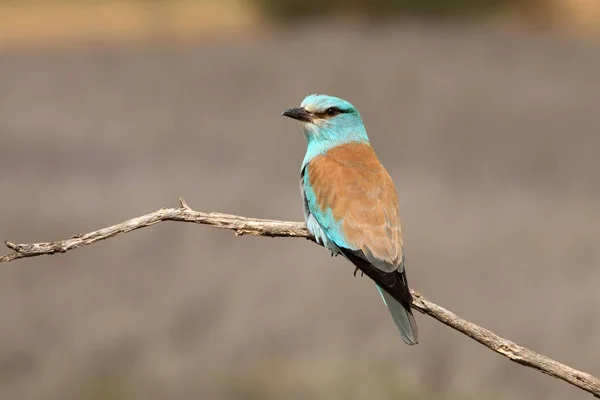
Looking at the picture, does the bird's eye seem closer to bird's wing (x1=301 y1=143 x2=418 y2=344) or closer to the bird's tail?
bird's wing (x1=301 y1=143 x2=418 y2=344)

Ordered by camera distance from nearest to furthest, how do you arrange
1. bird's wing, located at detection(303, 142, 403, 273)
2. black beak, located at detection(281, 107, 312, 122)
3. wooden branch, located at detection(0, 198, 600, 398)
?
wooden branch, located at detection(0, 198, 600, 398), bird's wing, located at detection(303, 142, 403, 273), black beak, located at detection(281, 107, 312, 122)

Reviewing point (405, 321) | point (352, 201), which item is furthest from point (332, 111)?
point (405, 321)

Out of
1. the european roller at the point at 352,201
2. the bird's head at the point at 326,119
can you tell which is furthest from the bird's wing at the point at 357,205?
the bird's head at the point at 326,119

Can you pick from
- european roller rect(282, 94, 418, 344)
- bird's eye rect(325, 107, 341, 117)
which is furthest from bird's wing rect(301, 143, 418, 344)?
bird's eye rect(325, 107, 341, 117)

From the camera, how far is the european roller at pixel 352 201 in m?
2.04

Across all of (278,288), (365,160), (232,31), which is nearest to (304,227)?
(365,160)

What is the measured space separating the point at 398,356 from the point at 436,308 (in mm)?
1803

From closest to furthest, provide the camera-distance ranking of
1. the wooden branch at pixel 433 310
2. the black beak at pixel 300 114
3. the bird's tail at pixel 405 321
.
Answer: the wooden branch at pixel 433 310, the bird's tail at pixel 405 321, the black beak at pixel 300 114

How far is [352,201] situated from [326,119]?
0.35 meters

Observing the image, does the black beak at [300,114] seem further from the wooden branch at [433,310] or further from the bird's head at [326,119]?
the wooden branch at [433,310]

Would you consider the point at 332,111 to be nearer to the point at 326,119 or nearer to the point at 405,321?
the point at 326,119

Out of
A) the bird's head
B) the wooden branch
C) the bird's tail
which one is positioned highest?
the bird's head

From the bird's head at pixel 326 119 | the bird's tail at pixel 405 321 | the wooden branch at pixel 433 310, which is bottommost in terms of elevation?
the bird's tail at pixel 405 321

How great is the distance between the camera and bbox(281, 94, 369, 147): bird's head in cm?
250
